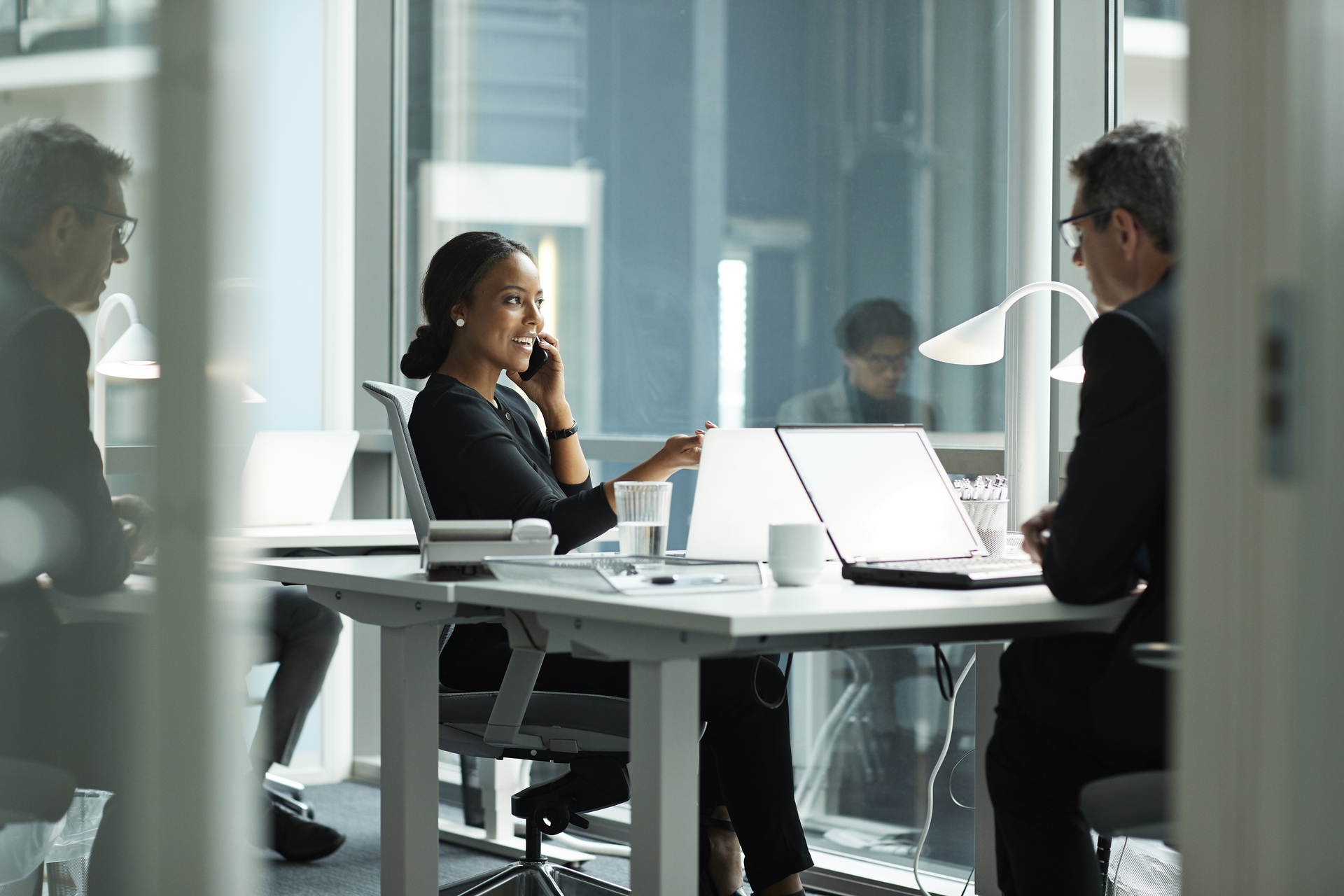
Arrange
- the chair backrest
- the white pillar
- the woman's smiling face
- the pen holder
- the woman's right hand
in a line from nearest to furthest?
1. the pen holder
2. the chair backrest
3. the woman's right hand
4. the white pillar
5. the woman's smiling face

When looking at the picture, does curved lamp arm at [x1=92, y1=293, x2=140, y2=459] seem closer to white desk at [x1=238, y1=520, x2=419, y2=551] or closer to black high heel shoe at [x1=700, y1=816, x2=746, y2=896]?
black high heel shoe at [x1=700, y1=816, x2=746, y2=896]

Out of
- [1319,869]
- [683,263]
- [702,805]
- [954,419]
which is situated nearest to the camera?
[1319,869]

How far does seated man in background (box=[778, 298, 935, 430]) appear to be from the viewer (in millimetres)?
3035

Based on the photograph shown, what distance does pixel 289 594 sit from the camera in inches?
129

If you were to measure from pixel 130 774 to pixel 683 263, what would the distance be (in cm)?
251

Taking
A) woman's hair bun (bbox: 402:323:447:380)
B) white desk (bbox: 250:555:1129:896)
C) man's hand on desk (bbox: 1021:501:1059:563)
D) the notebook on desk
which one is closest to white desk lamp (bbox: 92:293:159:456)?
white desk (bbox: 250:555:1129:896)

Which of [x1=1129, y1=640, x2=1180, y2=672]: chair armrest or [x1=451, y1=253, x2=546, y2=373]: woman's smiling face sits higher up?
[x1=451, y1=253, x2=546, y2=373]: woman's smiling face

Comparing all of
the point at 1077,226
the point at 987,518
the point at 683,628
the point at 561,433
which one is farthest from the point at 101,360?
the point at 561,433

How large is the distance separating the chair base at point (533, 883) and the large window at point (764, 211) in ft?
Result: 2.97

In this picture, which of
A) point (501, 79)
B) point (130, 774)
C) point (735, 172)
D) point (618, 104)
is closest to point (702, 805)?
point (130, 774)

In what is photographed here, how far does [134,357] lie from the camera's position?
1.11 meters

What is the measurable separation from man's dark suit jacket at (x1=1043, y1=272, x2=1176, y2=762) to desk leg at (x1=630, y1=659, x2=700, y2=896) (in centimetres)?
48

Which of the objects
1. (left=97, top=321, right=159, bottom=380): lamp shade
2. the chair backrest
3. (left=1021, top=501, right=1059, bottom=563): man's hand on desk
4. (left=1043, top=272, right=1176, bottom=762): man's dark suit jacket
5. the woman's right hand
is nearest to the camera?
(left=97, top=321, right=159, bottom=380): lamp shade

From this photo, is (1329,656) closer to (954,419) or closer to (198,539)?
(198,539)
